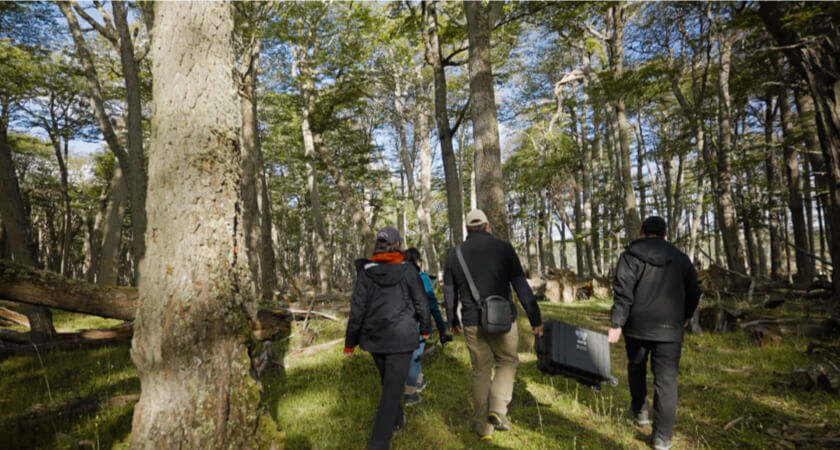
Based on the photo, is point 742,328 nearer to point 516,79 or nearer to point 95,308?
point 95,308

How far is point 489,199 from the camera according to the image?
6305 mm

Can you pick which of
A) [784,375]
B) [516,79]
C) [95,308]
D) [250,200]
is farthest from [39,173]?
[784,375]

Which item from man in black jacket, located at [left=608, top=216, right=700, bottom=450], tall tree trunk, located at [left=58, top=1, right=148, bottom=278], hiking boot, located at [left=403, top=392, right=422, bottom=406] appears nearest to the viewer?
man in black jacket, located at [left=608, top=216, right=700, bottom=450]

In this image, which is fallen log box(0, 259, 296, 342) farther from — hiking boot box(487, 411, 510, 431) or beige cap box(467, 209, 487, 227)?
hiking boot box(487, 411, 510, 431)

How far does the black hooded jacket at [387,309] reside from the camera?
10.8 ft

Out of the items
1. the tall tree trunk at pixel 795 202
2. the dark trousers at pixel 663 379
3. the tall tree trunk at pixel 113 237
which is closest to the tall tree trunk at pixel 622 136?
the tall tree trunk at pixel 795 202

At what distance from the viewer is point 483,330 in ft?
12.0

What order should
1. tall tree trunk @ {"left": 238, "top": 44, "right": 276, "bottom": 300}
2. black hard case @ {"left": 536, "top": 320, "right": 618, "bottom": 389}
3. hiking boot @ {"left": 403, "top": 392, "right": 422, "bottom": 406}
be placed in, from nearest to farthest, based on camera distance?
1. black hard case @ {"left": 536, "top": 320, "right": 618, "bottom": 389}
2. hiking boot @ {"left": 403, "top": 392, "right": 422, "bottom": 406}
3. tall tree trunk @ {"left": 238, "top": 44, "right": 276, "bottom": 300}

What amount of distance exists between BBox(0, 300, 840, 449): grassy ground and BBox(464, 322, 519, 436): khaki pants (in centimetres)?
27

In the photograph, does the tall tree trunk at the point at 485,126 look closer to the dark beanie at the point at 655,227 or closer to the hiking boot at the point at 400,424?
the dark beanie at the point at 655,227

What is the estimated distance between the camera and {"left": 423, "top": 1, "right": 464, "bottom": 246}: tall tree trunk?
8.88 metres

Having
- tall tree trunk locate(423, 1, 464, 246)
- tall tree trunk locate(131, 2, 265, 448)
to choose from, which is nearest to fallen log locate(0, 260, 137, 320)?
tall tree trunk locate(131, 2, 265, 448)

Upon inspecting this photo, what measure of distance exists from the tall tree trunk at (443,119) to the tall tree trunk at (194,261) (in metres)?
6.25

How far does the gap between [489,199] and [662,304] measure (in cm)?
323
